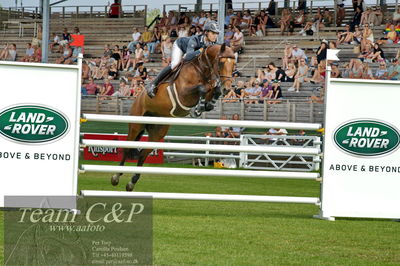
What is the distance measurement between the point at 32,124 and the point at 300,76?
17.1 meters

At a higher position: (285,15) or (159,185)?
(285,15)

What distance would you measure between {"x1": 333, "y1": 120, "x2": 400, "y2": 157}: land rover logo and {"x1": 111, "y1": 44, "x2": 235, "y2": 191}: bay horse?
8.07ft

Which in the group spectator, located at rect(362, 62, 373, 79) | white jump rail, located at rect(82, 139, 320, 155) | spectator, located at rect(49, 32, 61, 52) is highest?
spectator, located at rect(49, 32, 61, 52)

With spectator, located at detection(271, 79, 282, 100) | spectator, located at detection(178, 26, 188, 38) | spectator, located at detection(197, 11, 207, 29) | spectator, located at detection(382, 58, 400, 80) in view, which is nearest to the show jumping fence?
spectator, located at detection(382, 58, 400, 80)

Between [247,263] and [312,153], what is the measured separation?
362 cm

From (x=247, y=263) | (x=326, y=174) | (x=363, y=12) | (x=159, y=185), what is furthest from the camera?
(x=363, y=12)

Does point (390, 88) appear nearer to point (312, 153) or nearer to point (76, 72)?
point (312, 153)

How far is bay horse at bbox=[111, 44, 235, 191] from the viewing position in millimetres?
11836

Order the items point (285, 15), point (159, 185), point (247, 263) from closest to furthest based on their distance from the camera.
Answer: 1. point (247, 263)
2. point (159, 185)
3. point (285, 15)

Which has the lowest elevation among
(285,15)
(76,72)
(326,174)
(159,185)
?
(159,185)

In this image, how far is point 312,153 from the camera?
9820mm

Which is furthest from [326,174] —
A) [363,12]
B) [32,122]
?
[363,12]

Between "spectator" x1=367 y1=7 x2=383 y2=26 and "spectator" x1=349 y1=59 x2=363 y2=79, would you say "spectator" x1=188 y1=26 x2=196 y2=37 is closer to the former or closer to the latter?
"spectator" x1=367 y1=7 x2=383 y2=26

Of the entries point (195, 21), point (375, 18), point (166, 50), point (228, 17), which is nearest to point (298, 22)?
point (228, 17)
